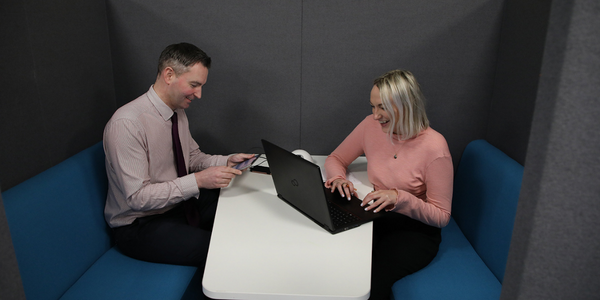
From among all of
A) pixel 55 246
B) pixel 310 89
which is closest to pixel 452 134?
pixel 310 89

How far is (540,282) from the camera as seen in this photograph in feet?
1.87

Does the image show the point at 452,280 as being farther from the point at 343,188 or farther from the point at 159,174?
the point at 159,174

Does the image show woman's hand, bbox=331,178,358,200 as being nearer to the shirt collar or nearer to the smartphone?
the smartphone

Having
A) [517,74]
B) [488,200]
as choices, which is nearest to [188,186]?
[488,200]

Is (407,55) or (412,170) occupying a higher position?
(407,55)

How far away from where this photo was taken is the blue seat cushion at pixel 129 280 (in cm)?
139

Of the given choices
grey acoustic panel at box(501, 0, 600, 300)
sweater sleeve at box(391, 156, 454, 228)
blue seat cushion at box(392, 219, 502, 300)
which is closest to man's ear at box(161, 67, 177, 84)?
sweater sleeve at box(391, 156, 454, 228)

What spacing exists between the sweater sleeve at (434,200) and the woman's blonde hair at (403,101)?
18 cm

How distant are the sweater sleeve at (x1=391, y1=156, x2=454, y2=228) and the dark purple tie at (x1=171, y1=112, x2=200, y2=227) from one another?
2.97 feet

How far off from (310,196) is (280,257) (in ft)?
0.83

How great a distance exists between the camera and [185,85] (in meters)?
1.65

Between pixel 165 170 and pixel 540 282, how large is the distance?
150cm

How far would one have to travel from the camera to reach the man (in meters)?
1.53

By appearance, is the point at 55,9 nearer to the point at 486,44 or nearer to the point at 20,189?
the point at 20,189
